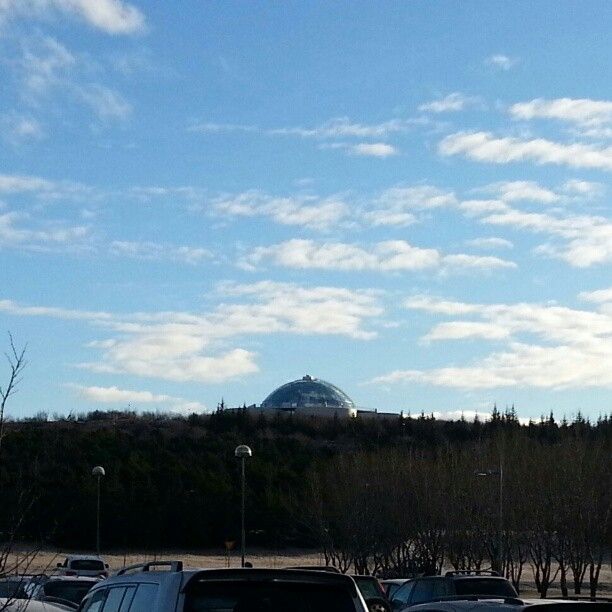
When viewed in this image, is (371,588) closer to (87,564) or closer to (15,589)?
(15,589)

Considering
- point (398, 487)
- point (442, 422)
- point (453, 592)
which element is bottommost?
point (453, 592)

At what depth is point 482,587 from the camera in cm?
2350

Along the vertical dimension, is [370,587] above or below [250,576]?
below

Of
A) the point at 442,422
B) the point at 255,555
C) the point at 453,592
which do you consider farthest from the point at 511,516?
the point at 442,422

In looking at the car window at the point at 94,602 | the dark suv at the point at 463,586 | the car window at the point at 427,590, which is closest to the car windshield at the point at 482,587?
the dark suv at the point at 463,586

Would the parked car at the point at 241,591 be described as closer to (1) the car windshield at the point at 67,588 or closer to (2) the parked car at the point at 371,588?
(1) the car windshield at the point at 67,588

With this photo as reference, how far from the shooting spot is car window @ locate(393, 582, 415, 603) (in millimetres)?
25422

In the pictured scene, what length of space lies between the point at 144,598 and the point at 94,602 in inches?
54.8

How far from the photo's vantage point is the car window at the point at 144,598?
7982 mm

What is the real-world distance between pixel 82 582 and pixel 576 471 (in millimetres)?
35593

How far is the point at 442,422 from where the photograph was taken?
383 feet

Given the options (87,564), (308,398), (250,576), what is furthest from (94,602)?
(308,398)

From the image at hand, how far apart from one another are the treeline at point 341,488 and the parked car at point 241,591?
24926mm

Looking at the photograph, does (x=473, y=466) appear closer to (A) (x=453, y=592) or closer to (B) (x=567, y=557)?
(B) (x=567, y=557)
